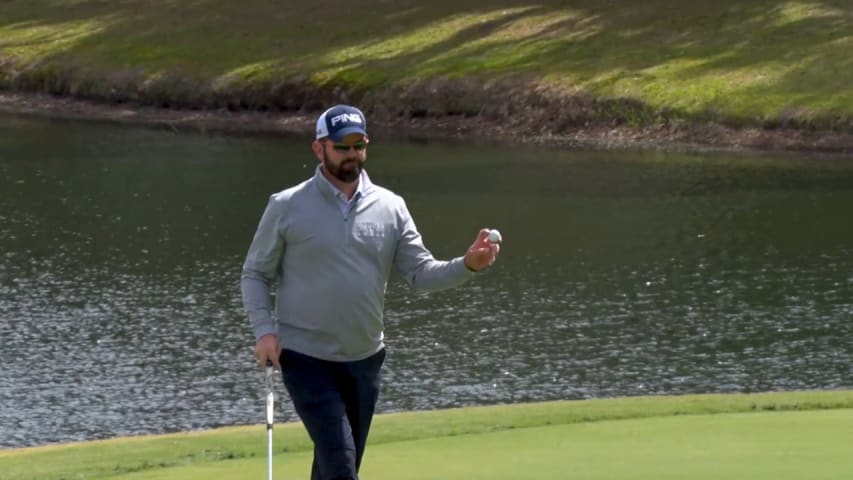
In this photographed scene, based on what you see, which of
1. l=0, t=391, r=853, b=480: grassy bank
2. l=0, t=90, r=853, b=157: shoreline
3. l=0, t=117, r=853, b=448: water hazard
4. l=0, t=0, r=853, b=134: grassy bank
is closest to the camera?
Answer: l=0, t=391, r=853, b=480: grassy bank

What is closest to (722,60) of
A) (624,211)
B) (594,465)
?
(624,211)

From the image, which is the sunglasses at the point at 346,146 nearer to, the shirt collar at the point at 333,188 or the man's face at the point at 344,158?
the man's face at the point at 344,158

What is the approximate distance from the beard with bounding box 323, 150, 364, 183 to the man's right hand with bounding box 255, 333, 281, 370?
68 centimetres

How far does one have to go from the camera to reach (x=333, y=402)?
22.5ft

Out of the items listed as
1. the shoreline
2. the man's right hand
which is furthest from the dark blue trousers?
the shoreline

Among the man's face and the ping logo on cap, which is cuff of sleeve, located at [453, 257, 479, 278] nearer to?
the man's face

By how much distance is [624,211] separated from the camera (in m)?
31.2

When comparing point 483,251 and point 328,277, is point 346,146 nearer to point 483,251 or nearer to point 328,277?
point 328,277

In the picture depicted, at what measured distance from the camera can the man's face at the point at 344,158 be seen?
269 inches

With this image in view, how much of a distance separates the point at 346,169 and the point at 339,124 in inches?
7.3

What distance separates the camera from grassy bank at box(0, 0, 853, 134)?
43.7 metres

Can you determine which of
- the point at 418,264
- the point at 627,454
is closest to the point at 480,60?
the point at 627,454

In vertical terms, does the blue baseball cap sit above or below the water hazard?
above

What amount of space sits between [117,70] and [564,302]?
32009mm
